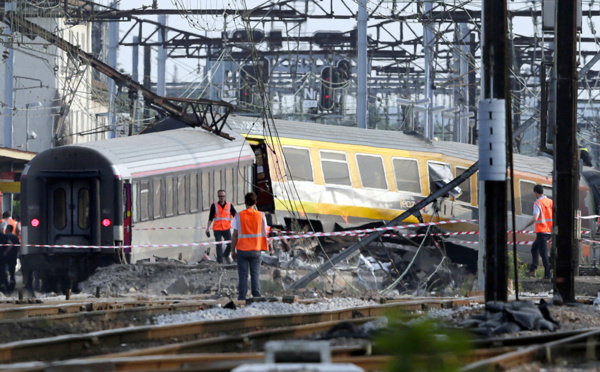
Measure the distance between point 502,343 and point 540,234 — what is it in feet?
42.9

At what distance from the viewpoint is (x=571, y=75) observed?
15133mm

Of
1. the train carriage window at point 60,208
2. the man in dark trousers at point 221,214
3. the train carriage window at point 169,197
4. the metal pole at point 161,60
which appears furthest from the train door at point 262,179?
the metal pole at point 161,60

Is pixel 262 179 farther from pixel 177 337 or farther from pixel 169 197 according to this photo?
pixel 177 337

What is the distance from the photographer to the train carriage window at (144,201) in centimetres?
2197

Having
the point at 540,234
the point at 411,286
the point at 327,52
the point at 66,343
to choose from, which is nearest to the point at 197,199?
the point at 411,286

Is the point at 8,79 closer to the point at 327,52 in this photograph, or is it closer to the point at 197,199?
the point at 327,52

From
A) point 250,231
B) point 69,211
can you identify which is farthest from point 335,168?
point 250,231

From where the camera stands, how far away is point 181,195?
23.1 metres

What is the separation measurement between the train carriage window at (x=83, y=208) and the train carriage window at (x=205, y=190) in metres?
2.74

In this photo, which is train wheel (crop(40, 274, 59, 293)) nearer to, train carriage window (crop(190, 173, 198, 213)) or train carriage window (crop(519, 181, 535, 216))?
train carriage window (crop(190, 173, 198, 213))

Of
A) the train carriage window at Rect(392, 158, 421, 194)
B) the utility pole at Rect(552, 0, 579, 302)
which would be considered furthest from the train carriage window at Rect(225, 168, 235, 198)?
the utility pole at Rect(552, 0, 579, 302)

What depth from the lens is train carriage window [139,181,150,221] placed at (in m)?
22.0

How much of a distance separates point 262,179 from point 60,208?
16.8 ft

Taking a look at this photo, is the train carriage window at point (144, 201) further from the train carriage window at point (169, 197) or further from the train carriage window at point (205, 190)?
the train carriage window at point (205, 190)
